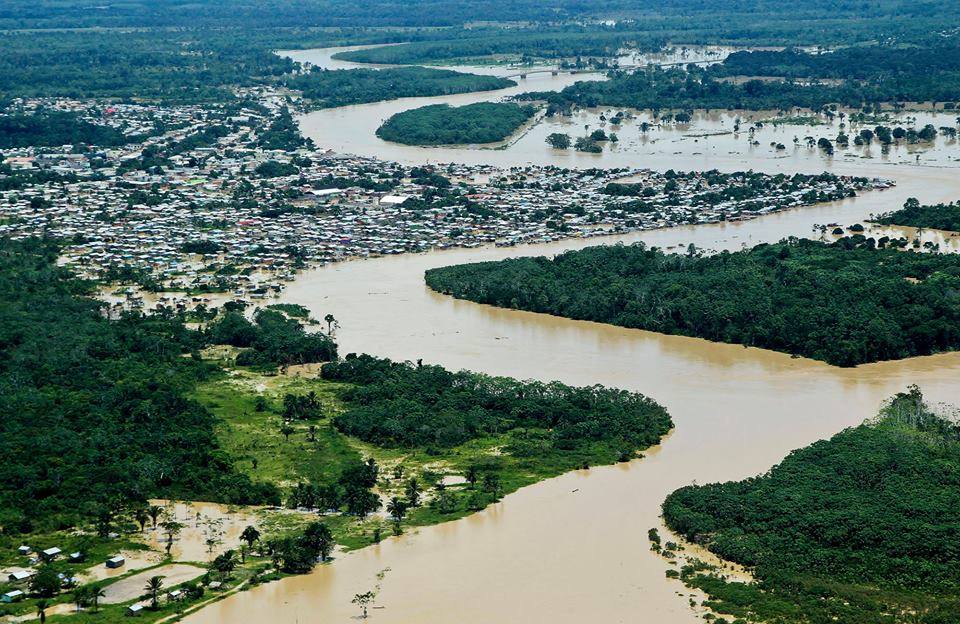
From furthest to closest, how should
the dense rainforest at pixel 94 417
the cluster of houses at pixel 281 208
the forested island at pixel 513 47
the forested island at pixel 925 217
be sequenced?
the forested island at pixel 513 47
the forested island at pixel 925 217
the cluster of houses at pixel 281 208
the dense rainforest at pixel 94 417

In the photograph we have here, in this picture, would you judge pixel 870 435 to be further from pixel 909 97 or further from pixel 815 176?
pixel 909 97

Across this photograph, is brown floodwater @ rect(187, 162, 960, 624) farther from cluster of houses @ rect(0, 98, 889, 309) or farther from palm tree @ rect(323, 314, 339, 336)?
cluster of houses @ rect(0, 98, 889, 309)

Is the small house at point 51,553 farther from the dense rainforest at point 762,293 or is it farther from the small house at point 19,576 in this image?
the dense rainforest at point 762,293

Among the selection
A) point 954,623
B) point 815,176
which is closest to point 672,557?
point 954,623

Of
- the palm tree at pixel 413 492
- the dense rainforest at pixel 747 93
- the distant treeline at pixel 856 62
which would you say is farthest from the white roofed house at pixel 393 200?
the distant treeline at pixel 856 62

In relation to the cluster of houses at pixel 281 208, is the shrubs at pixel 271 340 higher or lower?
lower

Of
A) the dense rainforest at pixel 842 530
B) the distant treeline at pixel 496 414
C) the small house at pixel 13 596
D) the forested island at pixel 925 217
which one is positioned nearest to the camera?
the dense rainforest at pixel 842 530
